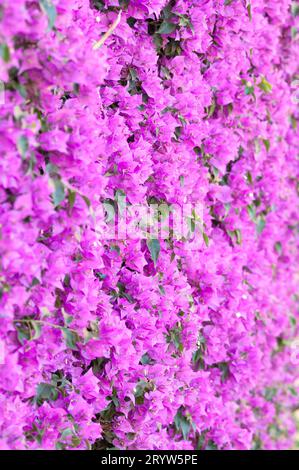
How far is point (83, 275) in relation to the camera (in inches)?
76.0

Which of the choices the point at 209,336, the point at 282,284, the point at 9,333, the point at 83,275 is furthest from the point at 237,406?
the point at 9,333

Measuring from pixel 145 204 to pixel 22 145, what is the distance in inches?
26.1

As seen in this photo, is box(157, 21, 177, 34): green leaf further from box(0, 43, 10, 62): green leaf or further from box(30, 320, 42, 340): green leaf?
box(30, 320, 42, 340): green leaf

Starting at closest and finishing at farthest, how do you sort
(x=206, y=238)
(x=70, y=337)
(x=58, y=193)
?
(x=58, y=193)
(x=70, y=337)
(x=206, y=238)

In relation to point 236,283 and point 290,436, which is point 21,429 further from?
point 290,436

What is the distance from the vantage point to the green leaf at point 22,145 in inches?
63.2

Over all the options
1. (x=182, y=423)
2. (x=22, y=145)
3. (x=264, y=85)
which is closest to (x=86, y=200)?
(x=22, y=145)

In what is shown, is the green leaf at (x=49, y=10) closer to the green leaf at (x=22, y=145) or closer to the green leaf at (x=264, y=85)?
the green leaf at (x=22, y=145)

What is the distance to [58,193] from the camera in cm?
171

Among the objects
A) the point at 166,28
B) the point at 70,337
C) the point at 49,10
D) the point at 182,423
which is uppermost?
the point at 166,28

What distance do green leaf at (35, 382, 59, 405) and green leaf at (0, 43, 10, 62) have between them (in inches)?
34.3

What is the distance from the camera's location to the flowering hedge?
65.6 inches

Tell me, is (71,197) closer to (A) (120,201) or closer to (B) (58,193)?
(B) (58,193)

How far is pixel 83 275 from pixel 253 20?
133 cm
